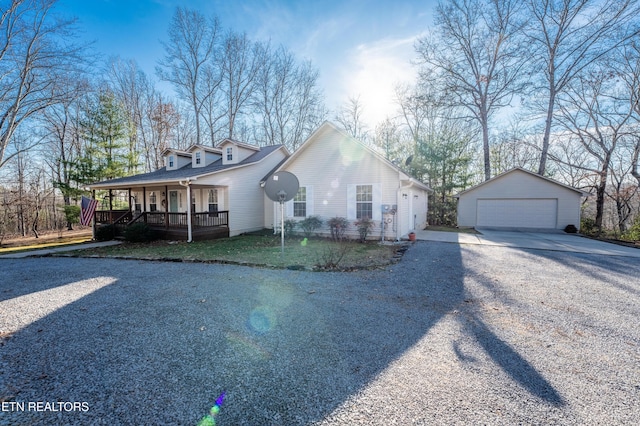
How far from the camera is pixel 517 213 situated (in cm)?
1564

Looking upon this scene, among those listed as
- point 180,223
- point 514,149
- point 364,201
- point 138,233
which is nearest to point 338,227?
point 364,201

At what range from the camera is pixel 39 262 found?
7.91 meters

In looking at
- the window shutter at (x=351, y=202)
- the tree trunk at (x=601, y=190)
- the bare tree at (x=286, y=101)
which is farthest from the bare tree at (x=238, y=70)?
the tree trunk at (x=601, y=190)

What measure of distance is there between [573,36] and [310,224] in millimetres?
21105

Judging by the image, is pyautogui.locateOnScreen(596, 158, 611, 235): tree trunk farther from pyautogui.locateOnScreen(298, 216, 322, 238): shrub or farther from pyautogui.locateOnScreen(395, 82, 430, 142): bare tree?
pyautogui.locateOnScreen(298, 216, 322, 238): shrub

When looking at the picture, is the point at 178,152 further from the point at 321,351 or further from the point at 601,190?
the point at 601,190

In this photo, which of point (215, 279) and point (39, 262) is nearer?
point (215, 279)

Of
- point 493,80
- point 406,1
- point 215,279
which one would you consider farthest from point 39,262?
point 493,80

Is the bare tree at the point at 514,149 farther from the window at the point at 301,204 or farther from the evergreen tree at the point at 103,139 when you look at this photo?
the evergreen tree at the point at 103,139

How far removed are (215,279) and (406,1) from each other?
453 inches

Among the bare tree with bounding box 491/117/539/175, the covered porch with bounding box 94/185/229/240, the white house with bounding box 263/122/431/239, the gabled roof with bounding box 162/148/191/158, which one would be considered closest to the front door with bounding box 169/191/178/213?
the covered porch with bounding box 94/185/229/240

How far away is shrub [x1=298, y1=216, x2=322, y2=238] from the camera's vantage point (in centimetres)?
1237

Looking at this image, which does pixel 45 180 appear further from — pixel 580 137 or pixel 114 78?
pixel 580 137

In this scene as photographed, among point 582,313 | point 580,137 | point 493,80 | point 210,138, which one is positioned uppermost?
point 493,80
